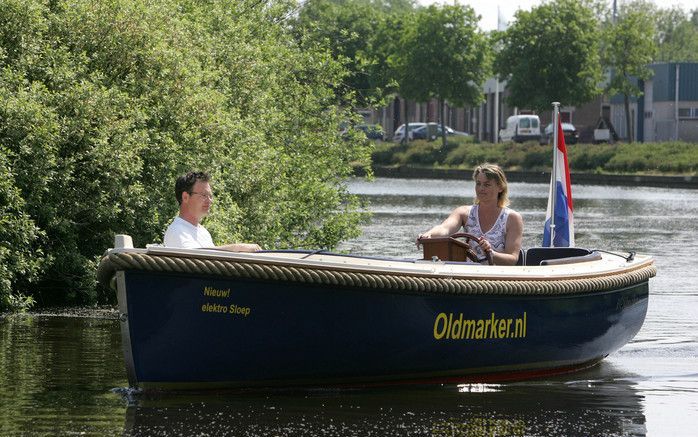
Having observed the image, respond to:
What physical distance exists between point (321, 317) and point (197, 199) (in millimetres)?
1123

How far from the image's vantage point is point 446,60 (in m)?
73.2

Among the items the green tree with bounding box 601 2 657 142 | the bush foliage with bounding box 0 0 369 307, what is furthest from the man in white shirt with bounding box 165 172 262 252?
Result: the green tree with bounding box 601 2 657 142

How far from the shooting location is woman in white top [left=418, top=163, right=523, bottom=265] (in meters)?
10.7

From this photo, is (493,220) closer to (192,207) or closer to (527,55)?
(192,207)

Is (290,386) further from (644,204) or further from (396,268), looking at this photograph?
(644,204)

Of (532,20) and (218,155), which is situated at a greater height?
(532,20)

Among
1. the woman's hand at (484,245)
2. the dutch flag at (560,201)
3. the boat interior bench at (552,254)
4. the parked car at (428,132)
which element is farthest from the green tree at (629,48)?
the woman's hand at (484,245)

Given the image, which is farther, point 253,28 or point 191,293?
point 253,28

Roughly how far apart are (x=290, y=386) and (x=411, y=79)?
214ft

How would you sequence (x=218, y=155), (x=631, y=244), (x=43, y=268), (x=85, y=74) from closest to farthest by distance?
1. (x=43, y=268)
2. (x=85, y=74)
3. (x=218, y=155)
4. (x=631, y=244)

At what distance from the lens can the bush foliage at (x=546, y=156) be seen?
5816 centimetres

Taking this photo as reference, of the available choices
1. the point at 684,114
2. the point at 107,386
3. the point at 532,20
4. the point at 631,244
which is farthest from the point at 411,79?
the point at 107,386

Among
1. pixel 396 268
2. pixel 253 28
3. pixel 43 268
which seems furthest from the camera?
pixel 253 28

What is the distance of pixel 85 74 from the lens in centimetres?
1470
